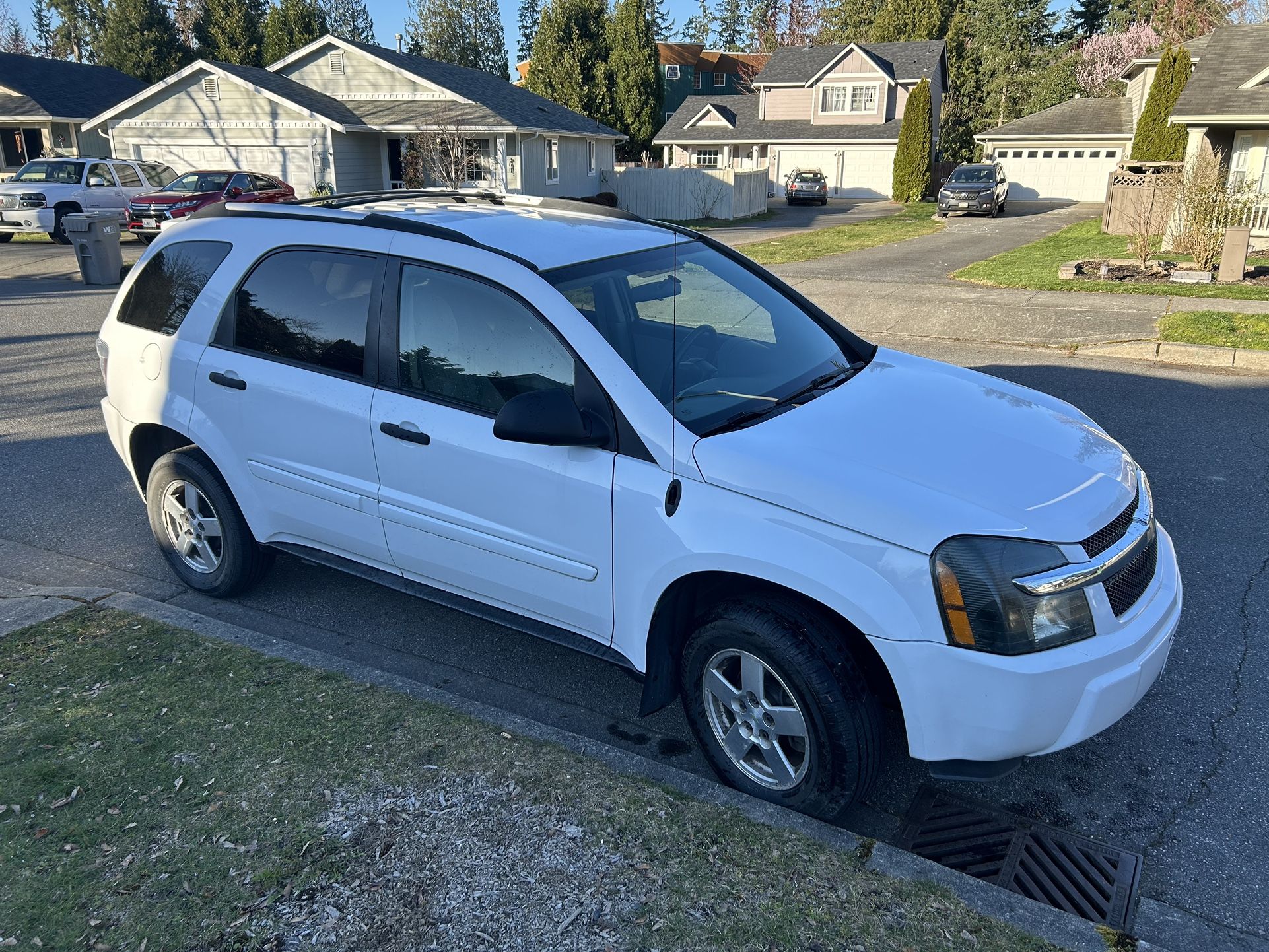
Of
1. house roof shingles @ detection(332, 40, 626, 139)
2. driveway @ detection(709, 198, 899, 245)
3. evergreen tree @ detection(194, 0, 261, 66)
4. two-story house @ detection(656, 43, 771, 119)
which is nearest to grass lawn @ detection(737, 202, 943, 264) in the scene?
driveway @ detection(709, 198, 899, 245)

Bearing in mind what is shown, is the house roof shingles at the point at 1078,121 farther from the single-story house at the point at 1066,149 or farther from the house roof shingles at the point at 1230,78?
the house roof shingles at the point at 1230,78

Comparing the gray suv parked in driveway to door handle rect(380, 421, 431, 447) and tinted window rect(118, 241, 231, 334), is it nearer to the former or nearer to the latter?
tinted window rect(118, 241, 231, 334)

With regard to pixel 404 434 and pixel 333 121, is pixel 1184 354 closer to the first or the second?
pixel 404 434

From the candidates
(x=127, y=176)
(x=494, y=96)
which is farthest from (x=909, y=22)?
(x=127, y=176)

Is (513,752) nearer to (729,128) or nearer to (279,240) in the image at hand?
(279,240)

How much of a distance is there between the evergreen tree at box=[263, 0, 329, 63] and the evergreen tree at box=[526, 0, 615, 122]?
11932mm

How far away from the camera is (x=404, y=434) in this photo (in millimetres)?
3855

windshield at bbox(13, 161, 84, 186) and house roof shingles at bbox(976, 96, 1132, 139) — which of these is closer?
windshield at bbox(13, 161, 84, 186)

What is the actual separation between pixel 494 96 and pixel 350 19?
46.9 metres

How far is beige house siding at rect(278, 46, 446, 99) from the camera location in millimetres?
32219

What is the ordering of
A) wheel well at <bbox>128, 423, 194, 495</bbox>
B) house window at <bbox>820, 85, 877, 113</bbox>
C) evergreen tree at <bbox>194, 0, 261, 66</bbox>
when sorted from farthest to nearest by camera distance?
house window at <bbox>820, 85, 877, 113</bbox> < evergreen tree at <bbox>194, 0, 261, 66</bbox> < wheel well at <bbox>128, 423, 194, 495</bbox>

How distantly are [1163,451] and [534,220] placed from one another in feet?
16.9

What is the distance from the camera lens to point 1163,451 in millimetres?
7027

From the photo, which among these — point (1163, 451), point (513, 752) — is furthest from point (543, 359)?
point (1163, 451)
